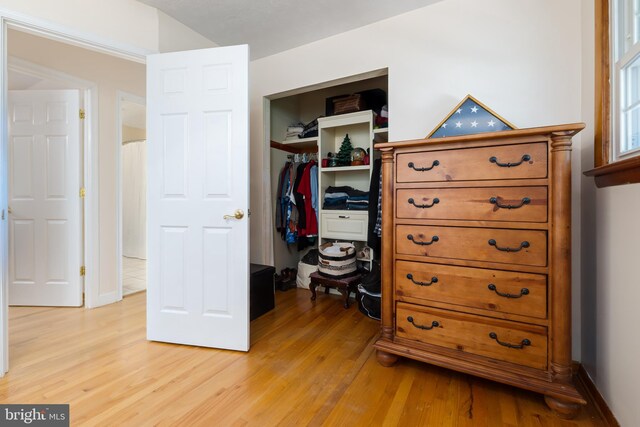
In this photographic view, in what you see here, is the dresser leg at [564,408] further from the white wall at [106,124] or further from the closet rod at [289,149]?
the white wall at [106,124]

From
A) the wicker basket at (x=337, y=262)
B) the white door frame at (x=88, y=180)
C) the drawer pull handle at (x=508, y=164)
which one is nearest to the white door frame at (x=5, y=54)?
the white door frame at (x=88, y=180)

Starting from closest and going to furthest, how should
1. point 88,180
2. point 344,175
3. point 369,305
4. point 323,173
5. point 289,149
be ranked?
1. point 369,305
2. point 88,180
3. point 323,173
4. point 344,175
5. point 289,149

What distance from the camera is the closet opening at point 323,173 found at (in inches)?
115

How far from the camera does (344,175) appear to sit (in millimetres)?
3404

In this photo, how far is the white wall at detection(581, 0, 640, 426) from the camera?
1112 mm

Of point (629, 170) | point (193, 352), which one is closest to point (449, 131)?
point (629, 170)

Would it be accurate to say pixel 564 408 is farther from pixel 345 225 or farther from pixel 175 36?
pixel 175 36

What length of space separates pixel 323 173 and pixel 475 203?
1884mm

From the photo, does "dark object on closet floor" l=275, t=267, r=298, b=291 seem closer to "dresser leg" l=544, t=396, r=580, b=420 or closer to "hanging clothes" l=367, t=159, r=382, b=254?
"hanging clothes" l=367, t=159, r=382, b=254

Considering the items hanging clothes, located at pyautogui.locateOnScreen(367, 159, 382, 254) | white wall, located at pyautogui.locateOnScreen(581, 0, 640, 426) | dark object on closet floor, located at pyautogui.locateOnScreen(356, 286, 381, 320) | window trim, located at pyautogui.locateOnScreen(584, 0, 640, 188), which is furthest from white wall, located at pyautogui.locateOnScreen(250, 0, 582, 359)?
dark object on closet floor, located at pyautogui.locateOnScreen(356, 286, 381, 320)

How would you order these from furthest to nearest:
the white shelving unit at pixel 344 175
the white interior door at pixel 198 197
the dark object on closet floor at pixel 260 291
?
the white shelving unit at pixel 344 175, the dark object on closet floor at pixel 260 291, the white interior door at pixel 198 197

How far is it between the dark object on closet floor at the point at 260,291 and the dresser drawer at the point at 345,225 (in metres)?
0.77

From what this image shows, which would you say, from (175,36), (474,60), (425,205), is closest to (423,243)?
(425,205)

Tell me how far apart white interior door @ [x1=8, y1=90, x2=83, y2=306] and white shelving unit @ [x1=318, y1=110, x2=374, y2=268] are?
2.36 meters
